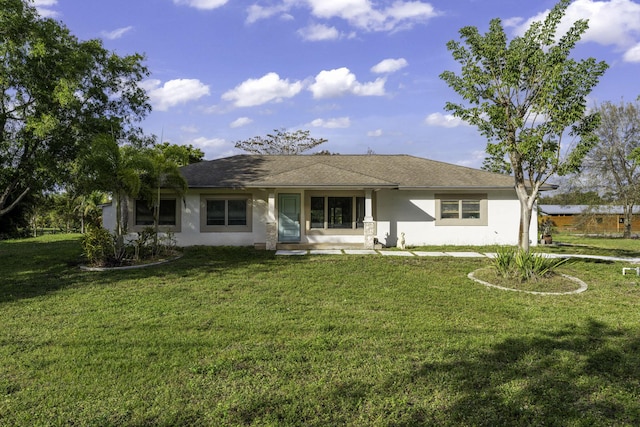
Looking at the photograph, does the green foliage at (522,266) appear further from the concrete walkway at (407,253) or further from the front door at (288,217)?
the front door at (288,217)

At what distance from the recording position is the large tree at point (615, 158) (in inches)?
1115

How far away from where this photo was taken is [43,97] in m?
10.9

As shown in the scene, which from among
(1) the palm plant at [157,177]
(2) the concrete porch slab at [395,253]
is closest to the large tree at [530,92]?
(2) the concrete porch slab at [395,253]

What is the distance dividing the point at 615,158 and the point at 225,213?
29751 mm

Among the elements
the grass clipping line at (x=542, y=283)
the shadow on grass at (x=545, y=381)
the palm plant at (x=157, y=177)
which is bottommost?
the shadow on grass at (x=545, y=381)

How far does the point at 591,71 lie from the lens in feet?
29.0

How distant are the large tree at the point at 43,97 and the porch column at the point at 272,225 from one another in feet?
19.3

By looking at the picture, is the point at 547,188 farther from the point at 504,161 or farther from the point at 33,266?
the point at 33,266

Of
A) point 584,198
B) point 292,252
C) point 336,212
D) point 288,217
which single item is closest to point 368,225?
point 336,212

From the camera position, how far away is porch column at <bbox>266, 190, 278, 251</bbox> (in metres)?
14.5

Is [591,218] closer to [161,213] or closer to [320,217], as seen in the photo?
[320,217]

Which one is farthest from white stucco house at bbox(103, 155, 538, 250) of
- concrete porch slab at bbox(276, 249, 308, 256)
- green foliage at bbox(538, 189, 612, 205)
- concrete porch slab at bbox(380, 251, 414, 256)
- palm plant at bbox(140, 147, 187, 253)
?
green foliage at bbox(538, 189, 612, 205)

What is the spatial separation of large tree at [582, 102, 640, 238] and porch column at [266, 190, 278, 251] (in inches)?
1008

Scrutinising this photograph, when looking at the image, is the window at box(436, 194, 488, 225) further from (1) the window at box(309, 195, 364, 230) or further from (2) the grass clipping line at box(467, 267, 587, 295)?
(2) the grass clipping line at box(467, 267, 587, 295)
